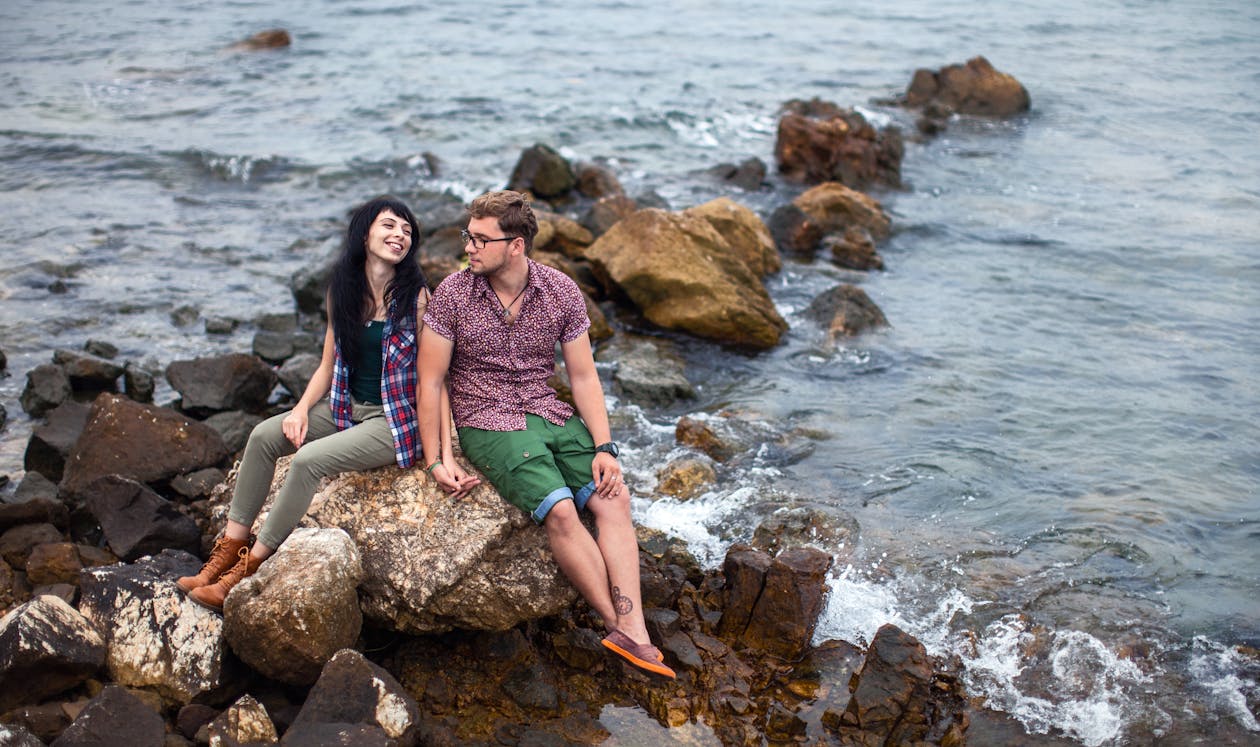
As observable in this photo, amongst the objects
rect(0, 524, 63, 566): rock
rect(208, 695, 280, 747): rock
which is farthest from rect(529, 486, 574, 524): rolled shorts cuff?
rect(0, 524, 63, 566): rock

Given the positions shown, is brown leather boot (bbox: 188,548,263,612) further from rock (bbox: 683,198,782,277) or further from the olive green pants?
rock (bbox: 683,198,782,277)

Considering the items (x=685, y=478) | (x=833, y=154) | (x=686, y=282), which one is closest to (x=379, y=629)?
(x=685, y=478)

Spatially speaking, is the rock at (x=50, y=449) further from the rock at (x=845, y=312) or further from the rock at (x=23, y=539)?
the rock at (x=845, y=312)

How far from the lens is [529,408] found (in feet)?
21.0

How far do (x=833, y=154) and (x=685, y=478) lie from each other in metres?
11.6

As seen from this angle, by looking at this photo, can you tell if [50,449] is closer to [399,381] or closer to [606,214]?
[399,381]

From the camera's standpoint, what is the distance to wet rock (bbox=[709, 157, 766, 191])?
18.6 m

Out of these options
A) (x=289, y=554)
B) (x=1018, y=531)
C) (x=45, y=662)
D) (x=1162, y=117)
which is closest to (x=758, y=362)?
(x=1018, y=531)

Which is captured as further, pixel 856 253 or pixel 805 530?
pixel 856 253

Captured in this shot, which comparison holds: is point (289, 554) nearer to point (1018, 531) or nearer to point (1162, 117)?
point (1018, 531)

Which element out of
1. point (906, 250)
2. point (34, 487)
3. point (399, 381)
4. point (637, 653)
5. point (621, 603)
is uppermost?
point (399, 381)

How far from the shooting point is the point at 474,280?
20.7 ft

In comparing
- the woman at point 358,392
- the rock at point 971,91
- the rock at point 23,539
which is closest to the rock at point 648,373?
the woman at point 358,392

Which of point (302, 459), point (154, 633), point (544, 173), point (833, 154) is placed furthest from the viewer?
point (833, 154)
